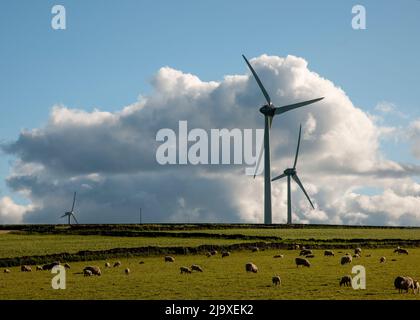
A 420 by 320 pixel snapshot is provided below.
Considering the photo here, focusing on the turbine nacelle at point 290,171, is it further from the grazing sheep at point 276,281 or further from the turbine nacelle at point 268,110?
the grazing sheep at point 276,281

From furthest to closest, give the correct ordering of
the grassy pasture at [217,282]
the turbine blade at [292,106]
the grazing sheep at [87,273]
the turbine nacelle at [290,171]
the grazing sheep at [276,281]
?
the turbine nacelle at [290,171], the turbine blade at [292,106], the grazing sheep at [87,273], the grazing sheep at [276,281], the grassy pasture at [217,282]

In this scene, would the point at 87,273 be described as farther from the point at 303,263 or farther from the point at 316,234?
the point at 316,234

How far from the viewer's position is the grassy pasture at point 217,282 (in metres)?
33.4

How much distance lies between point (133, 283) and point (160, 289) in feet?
13.1

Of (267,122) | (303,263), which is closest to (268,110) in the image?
(267,122)

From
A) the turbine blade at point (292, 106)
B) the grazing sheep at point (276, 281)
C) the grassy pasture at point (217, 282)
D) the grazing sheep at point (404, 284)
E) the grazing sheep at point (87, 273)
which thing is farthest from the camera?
the turbine blade at point (292, 106)

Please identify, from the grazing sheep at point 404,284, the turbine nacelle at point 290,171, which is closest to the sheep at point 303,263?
the grazing sheep at point 404,284

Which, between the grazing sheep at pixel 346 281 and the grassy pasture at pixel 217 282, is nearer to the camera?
the grassy pasture at pixel 217 282

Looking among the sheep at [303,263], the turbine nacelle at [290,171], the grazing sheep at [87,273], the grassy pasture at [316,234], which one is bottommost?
the grazing sheep at [87,273]

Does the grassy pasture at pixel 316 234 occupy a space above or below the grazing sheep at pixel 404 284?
above

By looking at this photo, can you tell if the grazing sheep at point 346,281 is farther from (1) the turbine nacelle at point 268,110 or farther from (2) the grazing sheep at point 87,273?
(1) the turbine nacelle at point 268,110

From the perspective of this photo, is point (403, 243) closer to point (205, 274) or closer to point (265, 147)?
point (265, 147)

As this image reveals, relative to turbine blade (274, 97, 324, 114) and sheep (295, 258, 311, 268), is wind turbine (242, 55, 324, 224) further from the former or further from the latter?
sheep (295, 258, 311, 268)

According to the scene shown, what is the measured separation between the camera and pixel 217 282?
128ft
